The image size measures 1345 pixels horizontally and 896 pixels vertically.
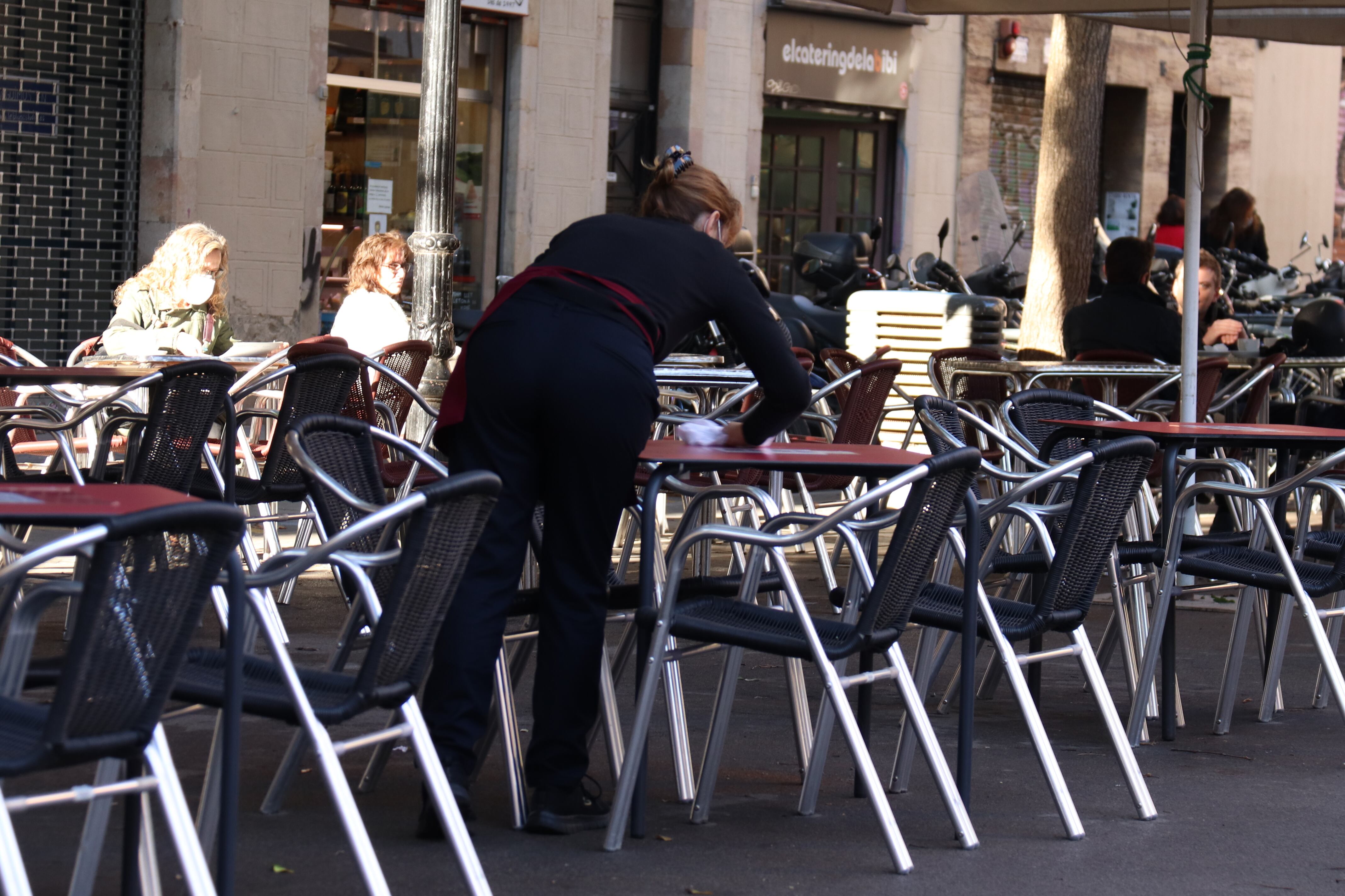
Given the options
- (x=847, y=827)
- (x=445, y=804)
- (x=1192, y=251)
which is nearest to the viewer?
(x=445, y=804)

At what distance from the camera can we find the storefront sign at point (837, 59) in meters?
18.8

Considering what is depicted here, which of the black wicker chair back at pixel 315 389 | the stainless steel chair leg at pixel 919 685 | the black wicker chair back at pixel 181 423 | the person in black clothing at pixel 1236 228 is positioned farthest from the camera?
the person in black clothing at pixel 1236 228

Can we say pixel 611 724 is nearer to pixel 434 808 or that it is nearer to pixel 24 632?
pixel 434 808

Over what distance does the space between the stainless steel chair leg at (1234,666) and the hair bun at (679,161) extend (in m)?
2.40

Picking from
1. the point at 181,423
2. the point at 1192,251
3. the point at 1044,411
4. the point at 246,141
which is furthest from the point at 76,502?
the point at 246,141

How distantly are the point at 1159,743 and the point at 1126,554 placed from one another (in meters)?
0.58

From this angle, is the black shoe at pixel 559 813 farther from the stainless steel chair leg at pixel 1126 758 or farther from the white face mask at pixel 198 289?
the white face mask at pixel 198 289

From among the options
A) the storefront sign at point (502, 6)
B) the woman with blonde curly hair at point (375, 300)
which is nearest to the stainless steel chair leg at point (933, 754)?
the woman with blonde curly hair at point (375, 300)

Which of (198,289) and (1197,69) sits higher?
(1197,69)

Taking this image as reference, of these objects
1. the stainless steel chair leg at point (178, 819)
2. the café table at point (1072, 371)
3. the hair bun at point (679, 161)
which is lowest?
the stainless steel chair leg at point (178, 819)

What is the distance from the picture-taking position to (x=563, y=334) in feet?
13.4

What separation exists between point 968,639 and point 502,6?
11676 mm

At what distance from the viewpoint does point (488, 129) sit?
15578 mm

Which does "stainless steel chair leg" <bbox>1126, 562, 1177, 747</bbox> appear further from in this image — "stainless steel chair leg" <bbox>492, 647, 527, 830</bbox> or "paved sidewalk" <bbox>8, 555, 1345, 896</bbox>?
"stainless steel chair leg" <bbox>492, 647, 527, 830</bbox>
